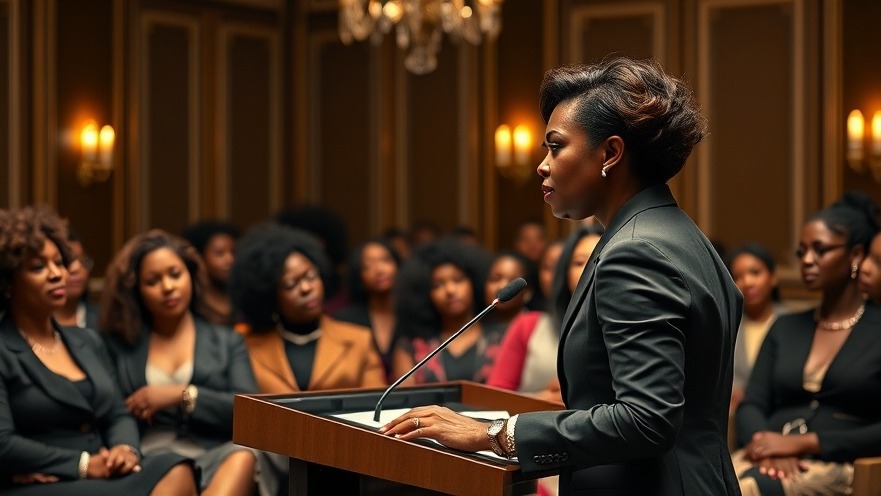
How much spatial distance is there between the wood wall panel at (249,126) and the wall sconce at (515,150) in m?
2.18

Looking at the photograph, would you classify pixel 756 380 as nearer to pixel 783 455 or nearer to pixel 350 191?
pixel 783 455

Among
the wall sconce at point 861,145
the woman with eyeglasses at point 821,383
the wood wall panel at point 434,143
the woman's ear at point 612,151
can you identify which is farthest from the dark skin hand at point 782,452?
the wood wall panel at point 434,143

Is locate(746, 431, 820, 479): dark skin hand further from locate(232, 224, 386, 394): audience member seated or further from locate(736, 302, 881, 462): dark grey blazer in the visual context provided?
locate(232, 224, 386, 394): audience member seated

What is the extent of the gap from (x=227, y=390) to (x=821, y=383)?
2346mm

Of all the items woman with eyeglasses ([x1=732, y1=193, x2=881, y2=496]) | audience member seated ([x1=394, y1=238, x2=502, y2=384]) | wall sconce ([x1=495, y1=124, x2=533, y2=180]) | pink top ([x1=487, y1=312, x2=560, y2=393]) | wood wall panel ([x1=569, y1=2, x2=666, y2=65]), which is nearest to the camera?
woman with eyeglasses ([x1=732, y1=193, x2=881, y2=496])

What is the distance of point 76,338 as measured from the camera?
4.49 m

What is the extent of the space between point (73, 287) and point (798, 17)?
513cm

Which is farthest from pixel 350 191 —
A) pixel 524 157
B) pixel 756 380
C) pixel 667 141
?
pixel 667 141

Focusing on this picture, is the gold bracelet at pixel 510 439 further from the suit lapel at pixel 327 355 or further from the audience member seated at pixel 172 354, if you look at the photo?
the suit lapel at pixel 327 355

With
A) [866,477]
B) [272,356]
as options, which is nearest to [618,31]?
[272,356]

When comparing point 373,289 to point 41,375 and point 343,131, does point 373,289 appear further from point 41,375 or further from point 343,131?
point 343,131

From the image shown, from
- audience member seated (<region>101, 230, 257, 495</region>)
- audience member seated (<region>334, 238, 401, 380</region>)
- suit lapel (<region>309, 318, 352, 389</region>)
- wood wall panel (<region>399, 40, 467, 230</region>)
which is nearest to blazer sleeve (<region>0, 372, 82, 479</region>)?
audience member seated (<region>101, 230, 257, 495</region>)

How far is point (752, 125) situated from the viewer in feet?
28.0

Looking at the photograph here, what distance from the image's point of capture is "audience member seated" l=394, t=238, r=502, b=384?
5.62 meters
